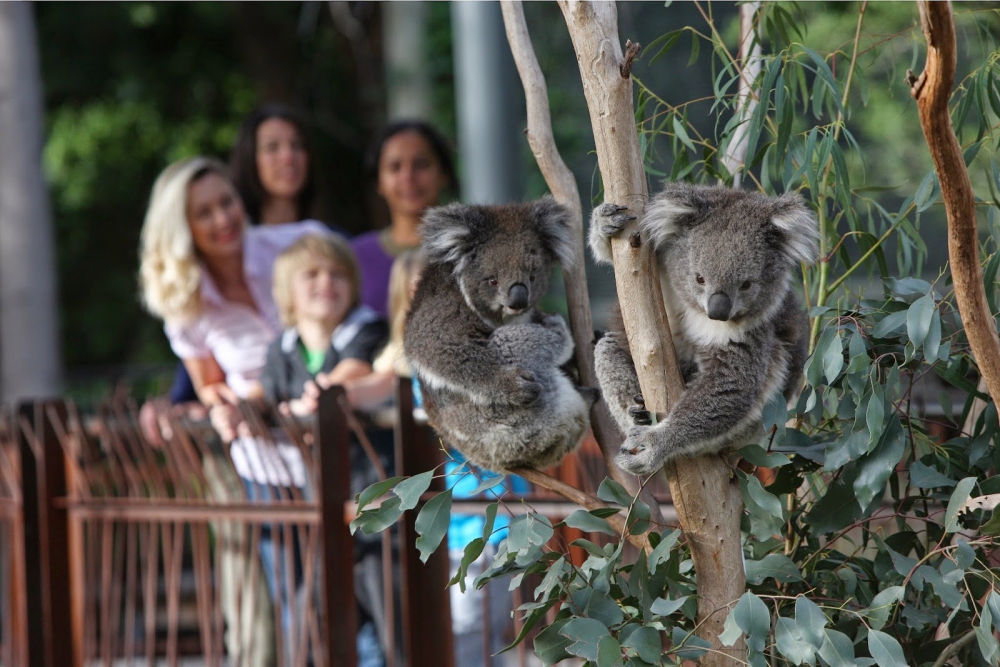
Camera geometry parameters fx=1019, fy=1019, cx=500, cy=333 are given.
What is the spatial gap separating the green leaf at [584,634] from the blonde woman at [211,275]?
5.67ft

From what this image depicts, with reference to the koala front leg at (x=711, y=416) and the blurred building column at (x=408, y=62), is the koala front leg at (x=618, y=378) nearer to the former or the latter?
the koala front leg at (x=711, y=416)

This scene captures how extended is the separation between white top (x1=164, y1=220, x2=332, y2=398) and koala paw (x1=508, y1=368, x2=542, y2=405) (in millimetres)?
1427

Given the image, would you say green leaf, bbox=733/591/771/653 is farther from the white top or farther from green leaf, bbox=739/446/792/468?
the white top

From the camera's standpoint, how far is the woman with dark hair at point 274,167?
338 centimetres

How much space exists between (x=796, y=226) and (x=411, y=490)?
0.63 metres

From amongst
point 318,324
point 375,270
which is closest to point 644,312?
point 318,324

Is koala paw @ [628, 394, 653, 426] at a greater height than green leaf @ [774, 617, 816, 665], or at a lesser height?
greater

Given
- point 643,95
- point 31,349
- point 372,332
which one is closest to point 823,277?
point 643,95

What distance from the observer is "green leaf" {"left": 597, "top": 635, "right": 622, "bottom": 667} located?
1.22 m

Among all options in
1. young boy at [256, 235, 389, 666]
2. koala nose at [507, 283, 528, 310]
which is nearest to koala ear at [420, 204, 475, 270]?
koala nose at [507, 283, 528, 310]

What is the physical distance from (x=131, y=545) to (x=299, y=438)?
2.26 feet

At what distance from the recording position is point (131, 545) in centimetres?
265

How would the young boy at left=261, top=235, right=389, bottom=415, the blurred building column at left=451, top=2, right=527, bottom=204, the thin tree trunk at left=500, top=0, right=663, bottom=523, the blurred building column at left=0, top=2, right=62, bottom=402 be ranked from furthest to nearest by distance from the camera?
the blurred building column at left=0, top=2, right=62, bottom=402 → the blurred building column at left=451, top=2, right=527, bottom=204 → the young boy at left=261, top=235, right=389, bottom=415 → the thin tree trunk at left=500, top=0, right=663, bottom=523

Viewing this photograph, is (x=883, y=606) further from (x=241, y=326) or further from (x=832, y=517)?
(x=241, y=326)
